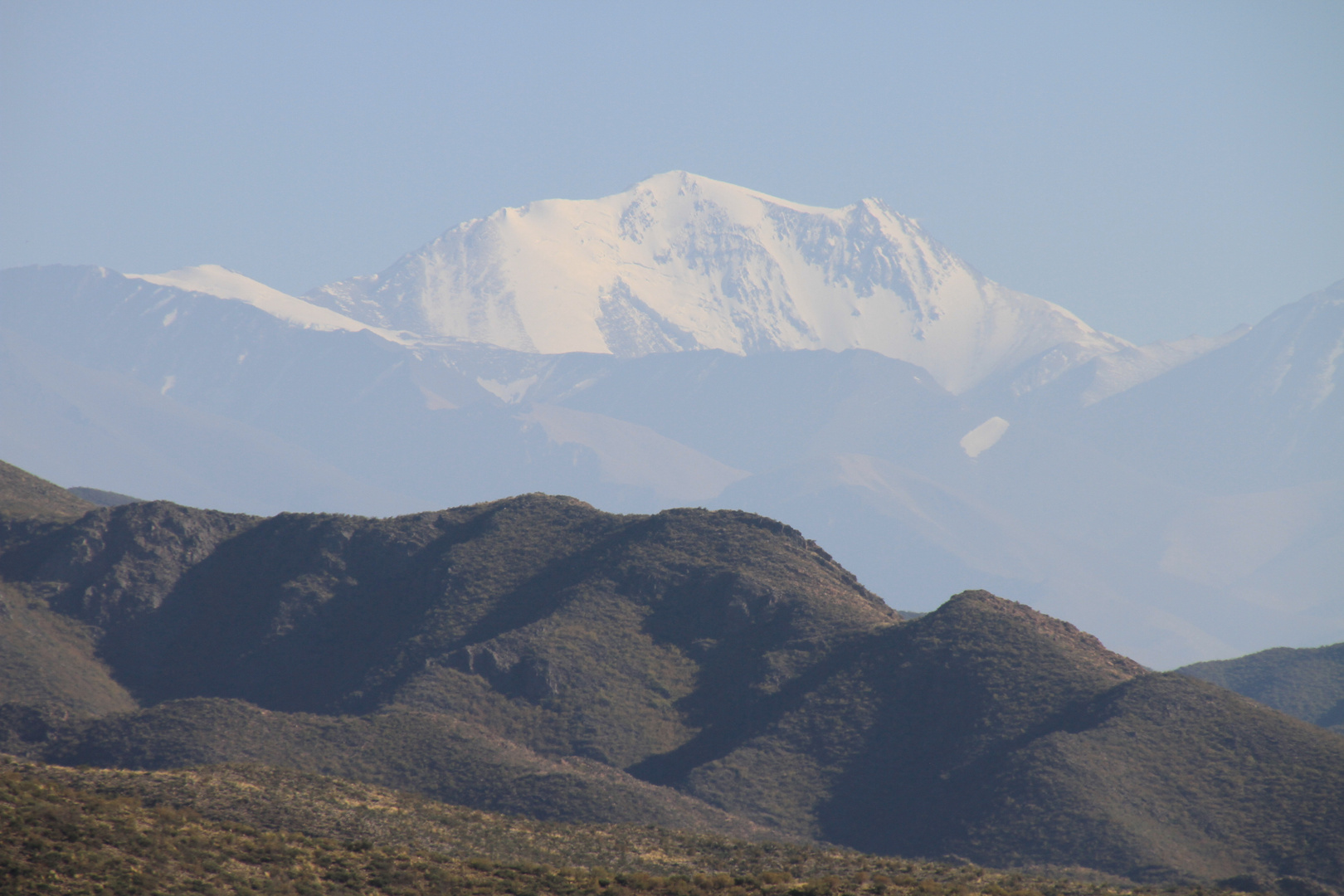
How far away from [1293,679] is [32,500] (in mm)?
141806

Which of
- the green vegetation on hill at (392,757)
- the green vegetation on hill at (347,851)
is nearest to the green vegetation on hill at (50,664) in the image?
the green vegetation on hill at (392,757)

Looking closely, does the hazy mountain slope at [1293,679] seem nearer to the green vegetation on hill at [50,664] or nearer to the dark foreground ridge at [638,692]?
the dark foreground ridge at [638,692]

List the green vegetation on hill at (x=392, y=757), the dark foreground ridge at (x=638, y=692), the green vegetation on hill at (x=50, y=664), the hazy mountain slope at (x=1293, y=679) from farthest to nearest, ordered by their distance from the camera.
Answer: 1. the hazy mountain slope at (x=1293, y=679)
2. the green vegetation on hill at (x=50, y=664)
3. the dark foreground ridge at (x=638, y=692)
4. the green vegetation on hill at (x=392, y=757)

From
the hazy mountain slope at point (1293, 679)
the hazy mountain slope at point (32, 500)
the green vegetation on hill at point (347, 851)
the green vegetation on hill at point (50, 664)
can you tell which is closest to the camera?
the green vegetation on hill at point (347, 851)

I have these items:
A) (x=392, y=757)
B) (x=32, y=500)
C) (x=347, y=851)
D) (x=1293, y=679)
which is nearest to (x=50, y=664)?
(x=392, y=757)

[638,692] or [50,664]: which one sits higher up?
[638,692]

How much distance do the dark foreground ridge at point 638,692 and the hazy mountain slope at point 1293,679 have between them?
148ft

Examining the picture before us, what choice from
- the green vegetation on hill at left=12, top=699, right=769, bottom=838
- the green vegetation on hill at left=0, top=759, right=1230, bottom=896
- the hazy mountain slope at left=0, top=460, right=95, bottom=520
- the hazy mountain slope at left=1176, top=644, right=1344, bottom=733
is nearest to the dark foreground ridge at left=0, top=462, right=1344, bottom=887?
the green vegetation on hill at left=12, top=699, right=769, bottom=838

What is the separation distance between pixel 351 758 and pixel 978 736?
45.2 meters

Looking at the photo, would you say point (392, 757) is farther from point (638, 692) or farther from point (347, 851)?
point (347, 851)

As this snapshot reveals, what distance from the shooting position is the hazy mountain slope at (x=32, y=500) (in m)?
124

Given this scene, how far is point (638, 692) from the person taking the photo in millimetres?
105500

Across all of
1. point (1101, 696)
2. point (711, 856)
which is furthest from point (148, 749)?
point (1101, 696)

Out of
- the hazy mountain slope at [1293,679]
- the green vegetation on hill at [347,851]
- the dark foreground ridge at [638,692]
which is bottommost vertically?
the green vegetation on hill at [347,851]
